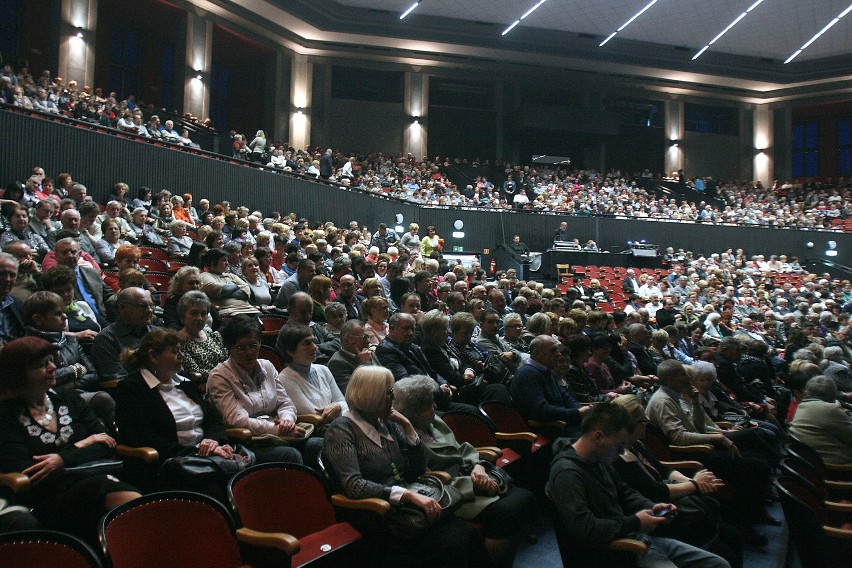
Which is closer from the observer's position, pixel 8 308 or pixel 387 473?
pixel 387 473

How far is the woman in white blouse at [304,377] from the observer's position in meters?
3.17

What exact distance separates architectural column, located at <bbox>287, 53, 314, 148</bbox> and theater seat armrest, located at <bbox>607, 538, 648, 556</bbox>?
16714mm

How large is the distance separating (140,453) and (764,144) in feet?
80.5

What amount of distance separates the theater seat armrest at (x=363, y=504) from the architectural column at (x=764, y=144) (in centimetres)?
2372

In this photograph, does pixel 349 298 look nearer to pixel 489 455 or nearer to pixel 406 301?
pixel 406 301

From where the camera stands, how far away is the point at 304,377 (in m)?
3.25

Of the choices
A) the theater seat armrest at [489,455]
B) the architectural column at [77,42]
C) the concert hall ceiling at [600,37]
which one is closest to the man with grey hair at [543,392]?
the theater seat armrest at [489,455]

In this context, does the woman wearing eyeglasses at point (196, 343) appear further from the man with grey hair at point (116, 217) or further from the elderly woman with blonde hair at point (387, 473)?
the man with grey hair at point (116, 217)

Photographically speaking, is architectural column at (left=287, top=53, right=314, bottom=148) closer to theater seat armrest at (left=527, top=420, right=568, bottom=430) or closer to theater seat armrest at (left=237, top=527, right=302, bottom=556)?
theater seat armrest at (left=527, top=420, right=568, bottom=430)

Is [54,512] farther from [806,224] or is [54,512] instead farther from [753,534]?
[806,224]

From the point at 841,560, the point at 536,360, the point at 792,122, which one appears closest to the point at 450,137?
the point at 792,122

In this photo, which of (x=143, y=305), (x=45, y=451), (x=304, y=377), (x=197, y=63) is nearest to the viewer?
(x=45, y=451)

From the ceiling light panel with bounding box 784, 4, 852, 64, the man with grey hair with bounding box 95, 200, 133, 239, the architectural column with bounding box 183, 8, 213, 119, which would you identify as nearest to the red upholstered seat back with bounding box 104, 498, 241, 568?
the man with grey hair with bounding box 95, 200, 133, 239

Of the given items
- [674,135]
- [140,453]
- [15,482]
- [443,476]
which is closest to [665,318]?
[443,476]
